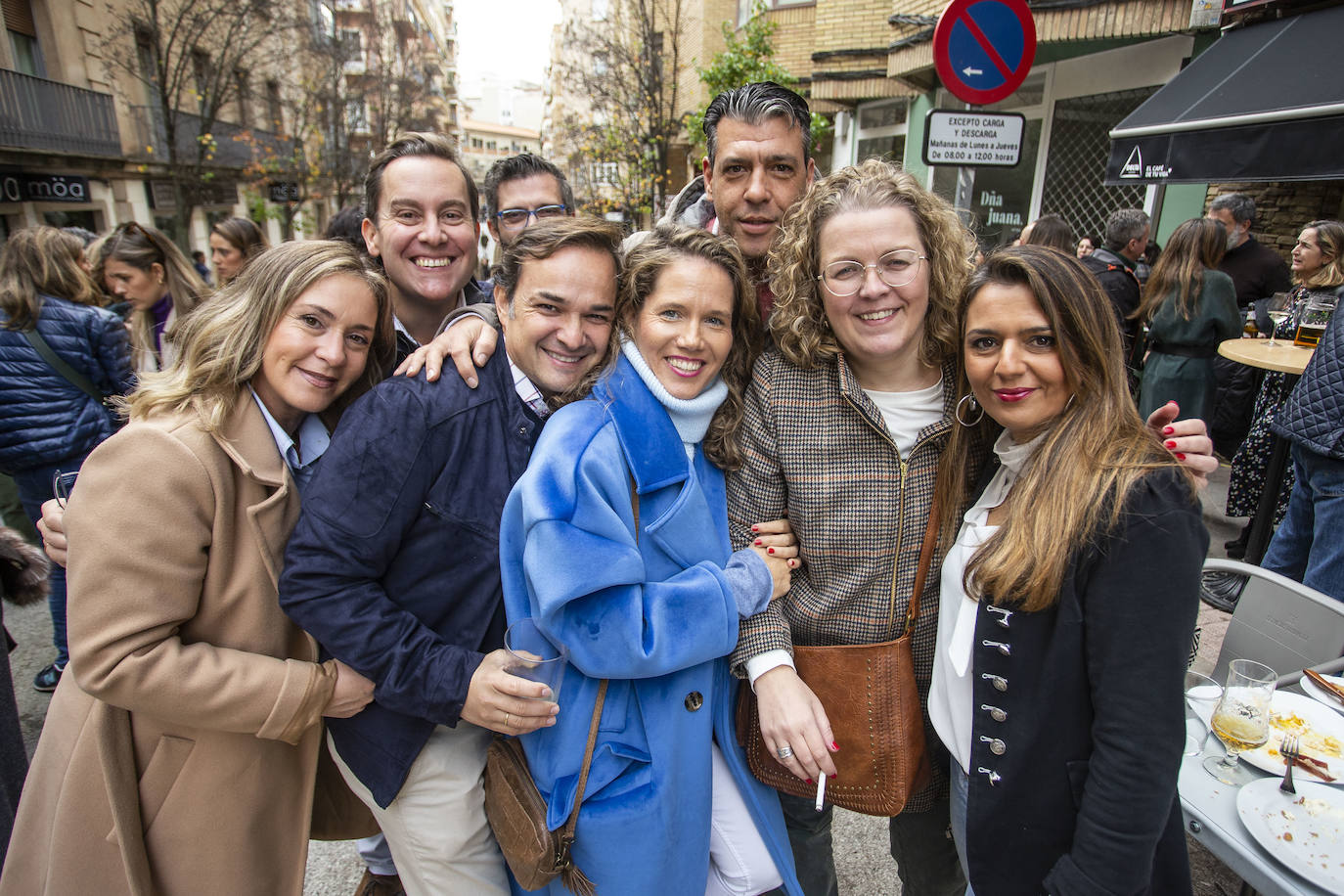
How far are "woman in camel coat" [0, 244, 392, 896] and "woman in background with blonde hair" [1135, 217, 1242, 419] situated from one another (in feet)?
20.3

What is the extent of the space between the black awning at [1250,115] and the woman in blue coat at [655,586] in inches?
202

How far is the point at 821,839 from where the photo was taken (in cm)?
210

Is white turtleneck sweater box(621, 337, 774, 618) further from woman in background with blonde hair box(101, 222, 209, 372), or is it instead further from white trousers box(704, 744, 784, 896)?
woman in background with blonde hair box(101, 222, 209, 372)

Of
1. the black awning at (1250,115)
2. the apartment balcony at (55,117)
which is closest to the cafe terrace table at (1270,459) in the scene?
the black awning at (1250,115)

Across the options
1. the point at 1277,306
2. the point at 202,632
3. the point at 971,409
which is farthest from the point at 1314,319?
the point at 202,632

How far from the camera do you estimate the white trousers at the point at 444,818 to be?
180 cm

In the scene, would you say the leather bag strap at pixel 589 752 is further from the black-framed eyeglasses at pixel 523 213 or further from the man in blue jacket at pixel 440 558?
the black-framed eyeglasses at pixel 523 213

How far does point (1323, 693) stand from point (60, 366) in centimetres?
560

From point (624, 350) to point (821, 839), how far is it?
5.12 feet

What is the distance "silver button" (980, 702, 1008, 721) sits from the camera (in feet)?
5.07

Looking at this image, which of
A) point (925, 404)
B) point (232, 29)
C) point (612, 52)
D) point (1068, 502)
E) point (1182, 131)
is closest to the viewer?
point (1068, 502)

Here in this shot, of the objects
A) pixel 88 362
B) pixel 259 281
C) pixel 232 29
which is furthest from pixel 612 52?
pixel 259 281

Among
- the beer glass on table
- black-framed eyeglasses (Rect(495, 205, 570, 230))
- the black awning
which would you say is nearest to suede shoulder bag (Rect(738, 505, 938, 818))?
black-framed eyeglasses (Rect(495, 205, 570, 230))

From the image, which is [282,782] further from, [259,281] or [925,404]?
[925,404]
